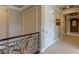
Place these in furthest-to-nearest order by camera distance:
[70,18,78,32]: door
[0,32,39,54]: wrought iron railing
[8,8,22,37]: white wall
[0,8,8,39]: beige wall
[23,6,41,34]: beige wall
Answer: [70,18,78,32]: door, [8,8,22,37]: white wall, [0,8,8,39]: beige wall, [23,6,41,34]: beige wall, [0,32,39,54]: wrought iron railing

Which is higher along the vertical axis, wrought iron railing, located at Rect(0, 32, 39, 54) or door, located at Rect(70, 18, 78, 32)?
door, located at Rect(70, 18, 78, 32)

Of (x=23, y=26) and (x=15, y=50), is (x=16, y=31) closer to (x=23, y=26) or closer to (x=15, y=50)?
(x=23, y=26)

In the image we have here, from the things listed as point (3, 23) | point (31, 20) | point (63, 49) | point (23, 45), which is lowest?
point (63, 49)

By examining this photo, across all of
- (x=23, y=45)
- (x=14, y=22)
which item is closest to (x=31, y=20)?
(x=14, y=22)

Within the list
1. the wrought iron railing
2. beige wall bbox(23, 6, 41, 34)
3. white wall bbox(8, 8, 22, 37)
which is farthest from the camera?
white wall bbox(8, 8, 22, 37)

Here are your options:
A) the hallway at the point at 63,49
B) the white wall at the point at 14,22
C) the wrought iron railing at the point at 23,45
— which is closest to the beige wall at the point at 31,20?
the white wall at the point at 14,22

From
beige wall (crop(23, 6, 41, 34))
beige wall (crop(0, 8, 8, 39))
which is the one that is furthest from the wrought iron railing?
beige wall (crop(0, 8, 8, 39))

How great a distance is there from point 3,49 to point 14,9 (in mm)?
2358

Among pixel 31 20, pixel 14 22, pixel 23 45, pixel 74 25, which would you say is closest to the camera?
pixel 23 45

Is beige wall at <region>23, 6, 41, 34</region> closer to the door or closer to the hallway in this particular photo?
the hallway

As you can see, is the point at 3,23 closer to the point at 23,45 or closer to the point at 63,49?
the point at 23,45

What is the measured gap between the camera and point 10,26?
550 cm

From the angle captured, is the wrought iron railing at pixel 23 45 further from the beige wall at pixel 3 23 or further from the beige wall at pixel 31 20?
the beige wall at pixel 3 23

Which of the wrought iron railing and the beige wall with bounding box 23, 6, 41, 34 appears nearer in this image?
the wrought iron railing
